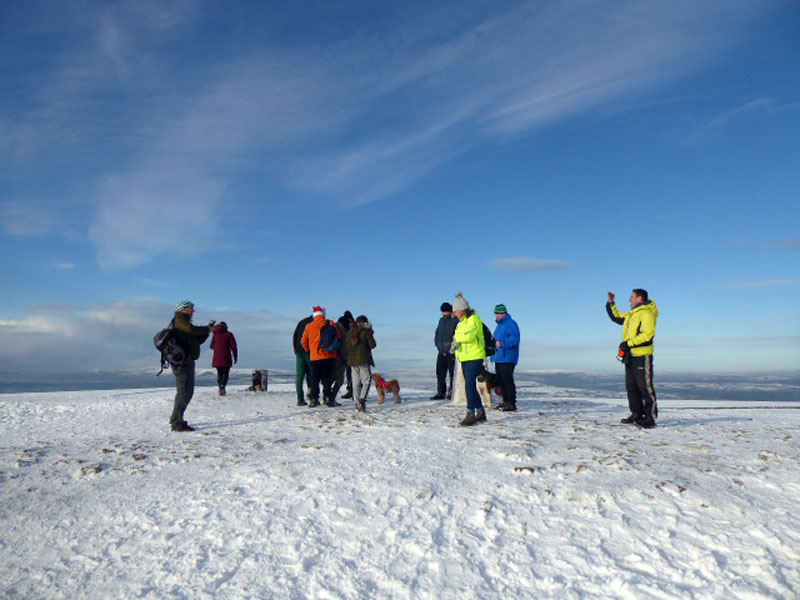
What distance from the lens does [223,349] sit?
596 inches

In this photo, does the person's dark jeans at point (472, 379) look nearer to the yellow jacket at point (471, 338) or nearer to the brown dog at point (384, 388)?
the yellow jacket at point (471, 338)

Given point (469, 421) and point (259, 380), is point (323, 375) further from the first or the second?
point (259, 380)

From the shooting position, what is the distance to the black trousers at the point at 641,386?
348 inches

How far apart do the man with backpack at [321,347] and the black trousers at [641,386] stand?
632 centimetres

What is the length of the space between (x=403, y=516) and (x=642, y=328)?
5.96 m

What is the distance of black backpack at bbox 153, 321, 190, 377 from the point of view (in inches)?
339

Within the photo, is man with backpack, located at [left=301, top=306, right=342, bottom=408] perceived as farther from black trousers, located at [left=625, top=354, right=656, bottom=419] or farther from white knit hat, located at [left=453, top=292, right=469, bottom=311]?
black trousers, located at [left=625, top=354, right=656, bottom=419]

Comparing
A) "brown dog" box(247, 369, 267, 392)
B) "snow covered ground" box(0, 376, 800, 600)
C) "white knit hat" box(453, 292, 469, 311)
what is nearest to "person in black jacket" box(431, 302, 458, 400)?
"white knit hat" box(453, 292, 469, 311)

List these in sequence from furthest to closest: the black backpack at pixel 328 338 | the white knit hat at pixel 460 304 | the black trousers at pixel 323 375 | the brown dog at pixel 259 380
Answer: the brown dog at pixel 259 380 → the black trousers at pixel 323 375 → the black backpack at pixel 328 338 → the white knit hat at pixel 460 304

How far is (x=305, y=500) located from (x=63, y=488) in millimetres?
3020

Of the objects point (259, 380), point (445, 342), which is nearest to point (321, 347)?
point (445, 342)

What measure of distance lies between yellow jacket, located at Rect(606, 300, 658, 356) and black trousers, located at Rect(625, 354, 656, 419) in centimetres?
18

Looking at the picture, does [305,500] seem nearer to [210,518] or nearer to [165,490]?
[210,518]

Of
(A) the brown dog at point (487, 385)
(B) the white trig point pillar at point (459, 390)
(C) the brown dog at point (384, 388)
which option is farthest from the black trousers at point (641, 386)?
(C) the brown dog at point (384, 388)
